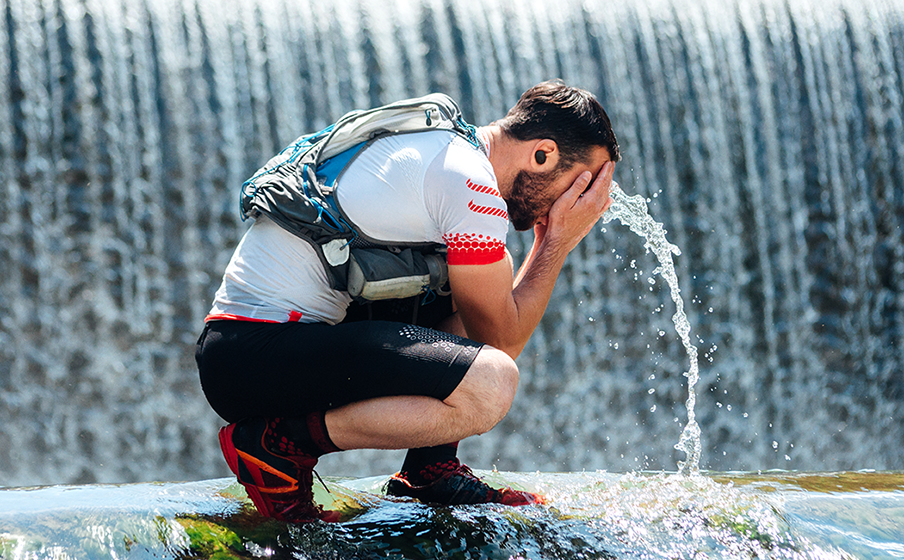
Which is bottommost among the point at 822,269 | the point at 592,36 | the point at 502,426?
the point at 502,426

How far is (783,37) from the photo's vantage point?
5848 mm

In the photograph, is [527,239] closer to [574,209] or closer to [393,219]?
[574,209]

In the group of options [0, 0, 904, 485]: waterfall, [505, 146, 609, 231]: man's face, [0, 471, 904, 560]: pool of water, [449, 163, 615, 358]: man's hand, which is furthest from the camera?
[0, 0, 904, 485]: waterfall

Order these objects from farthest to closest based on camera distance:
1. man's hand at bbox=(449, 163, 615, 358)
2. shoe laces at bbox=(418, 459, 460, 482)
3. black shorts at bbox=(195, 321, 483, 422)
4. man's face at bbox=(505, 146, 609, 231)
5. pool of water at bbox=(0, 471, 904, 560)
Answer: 1. man's face at bbox=(505, 146, 609, 231)
2. shoe laces at bbox=(418, 459, 460, 482)
3. man's hand at bbox=(449, 163, 615, 358)
4. black shorts at bbox=(195, 321, 483, 422)
5. pool of water at bbox=(0, 471, 904, 560)

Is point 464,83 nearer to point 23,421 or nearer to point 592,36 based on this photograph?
point 592,36

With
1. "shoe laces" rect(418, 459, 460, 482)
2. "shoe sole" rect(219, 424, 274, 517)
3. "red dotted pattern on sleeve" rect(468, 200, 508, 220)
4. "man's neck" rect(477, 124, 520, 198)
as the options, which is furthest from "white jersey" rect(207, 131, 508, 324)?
"shoe laces" rect(418, 459, 460, 482)

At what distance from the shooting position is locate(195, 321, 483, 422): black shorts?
2.03m

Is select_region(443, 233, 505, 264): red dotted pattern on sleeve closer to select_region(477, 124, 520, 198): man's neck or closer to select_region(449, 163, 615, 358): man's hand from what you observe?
select_region(449, 163, 615, 358): man's hand

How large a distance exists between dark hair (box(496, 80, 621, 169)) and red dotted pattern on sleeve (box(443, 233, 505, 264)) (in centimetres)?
37

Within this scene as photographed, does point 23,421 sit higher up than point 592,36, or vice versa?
point 592,36

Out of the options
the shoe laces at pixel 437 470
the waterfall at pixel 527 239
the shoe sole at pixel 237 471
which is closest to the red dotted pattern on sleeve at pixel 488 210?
the shoe laces at pixel 437 470

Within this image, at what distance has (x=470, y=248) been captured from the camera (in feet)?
6.84

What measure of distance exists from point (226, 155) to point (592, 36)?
2.34 metres

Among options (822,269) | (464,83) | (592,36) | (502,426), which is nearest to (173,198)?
(464,83)
